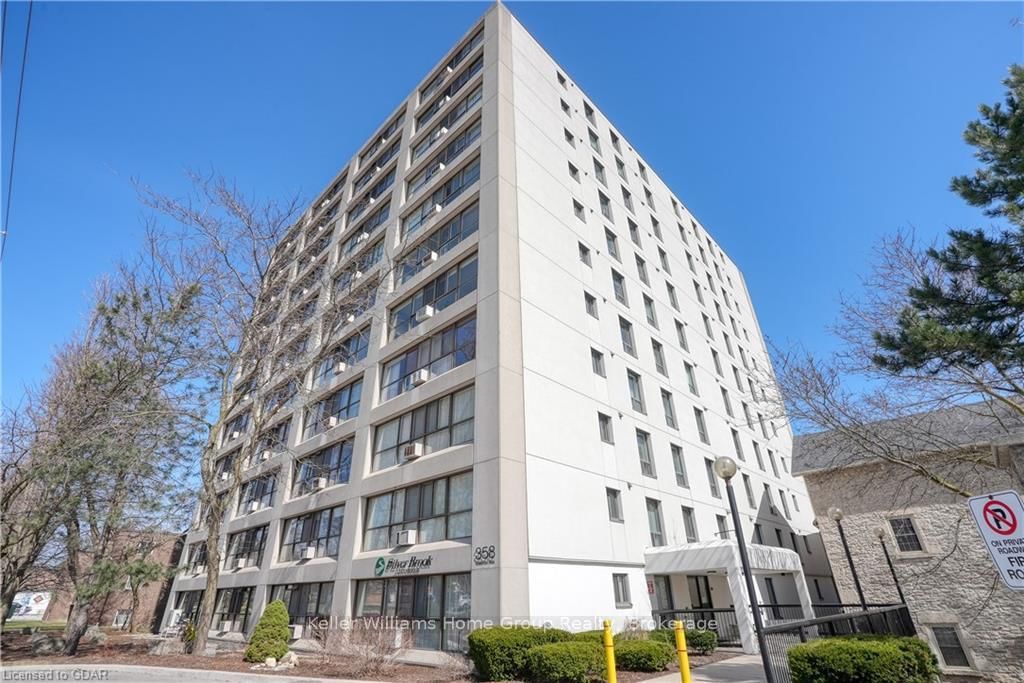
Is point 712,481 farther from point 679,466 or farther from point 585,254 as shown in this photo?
point 585,254

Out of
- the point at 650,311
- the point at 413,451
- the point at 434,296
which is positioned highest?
the point at 650,311

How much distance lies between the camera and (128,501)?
17234 mm

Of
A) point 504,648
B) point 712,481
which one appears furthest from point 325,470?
point 712,481

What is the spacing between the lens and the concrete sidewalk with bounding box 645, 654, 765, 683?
1126 cm

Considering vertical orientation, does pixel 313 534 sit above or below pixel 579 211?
below

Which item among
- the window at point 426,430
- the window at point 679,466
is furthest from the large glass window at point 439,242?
the window at point 679,466

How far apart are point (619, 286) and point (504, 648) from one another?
59.6 ft

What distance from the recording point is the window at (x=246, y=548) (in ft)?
84.2

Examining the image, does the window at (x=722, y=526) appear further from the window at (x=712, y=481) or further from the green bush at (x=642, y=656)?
the green bush at (x=642, y=656)

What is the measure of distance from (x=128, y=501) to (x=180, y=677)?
8.13m

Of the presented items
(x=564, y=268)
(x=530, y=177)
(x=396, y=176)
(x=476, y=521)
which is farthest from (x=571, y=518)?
(x=396, y=176)

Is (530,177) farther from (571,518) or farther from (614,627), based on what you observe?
(614,627)

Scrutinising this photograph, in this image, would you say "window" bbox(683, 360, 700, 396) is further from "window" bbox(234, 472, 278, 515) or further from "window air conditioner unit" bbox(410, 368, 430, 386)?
"window" bbox(234, 472, 278, 515)

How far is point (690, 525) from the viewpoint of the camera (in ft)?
72.9
